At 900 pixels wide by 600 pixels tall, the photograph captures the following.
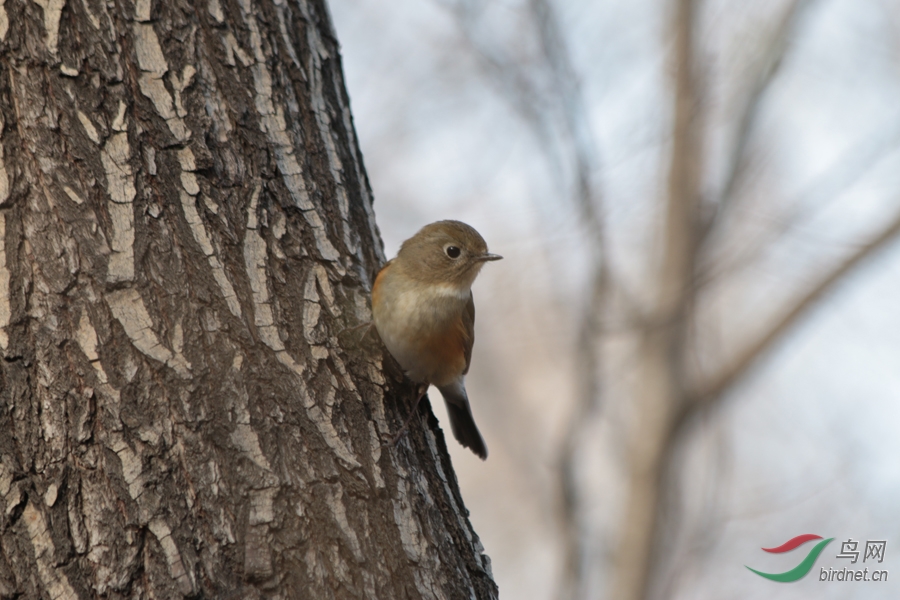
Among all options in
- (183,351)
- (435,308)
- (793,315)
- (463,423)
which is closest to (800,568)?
(793,315)

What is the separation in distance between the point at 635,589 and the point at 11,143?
4931mm

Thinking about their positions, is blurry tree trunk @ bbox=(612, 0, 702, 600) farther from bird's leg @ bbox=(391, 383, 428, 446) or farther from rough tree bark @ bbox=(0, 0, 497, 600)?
rough tree bark @ bbox=(0, 0, 497, 600)

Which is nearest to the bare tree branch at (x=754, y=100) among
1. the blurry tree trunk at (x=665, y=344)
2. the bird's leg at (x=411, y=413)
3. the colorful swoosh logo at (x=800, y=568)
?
the blurry tree trunk at (x=665, y=344)

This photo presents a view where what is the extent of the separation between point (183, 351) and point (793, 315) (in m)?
4.61

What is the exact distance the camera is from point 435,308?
3.41m

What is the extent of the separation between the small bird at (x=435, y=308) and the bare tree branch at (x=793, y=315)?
2284 mm

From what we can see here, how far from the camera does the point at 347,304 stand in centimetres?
264

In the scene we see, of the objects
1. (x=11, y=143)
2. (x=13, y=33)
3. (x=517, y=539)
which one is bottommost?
(x=11, y=143)

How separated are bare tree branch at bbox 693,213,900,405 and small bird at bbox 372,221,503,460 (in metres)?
2.28

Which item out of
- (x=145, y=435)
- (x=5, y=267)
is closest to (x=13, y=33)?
(x=5, y=267)

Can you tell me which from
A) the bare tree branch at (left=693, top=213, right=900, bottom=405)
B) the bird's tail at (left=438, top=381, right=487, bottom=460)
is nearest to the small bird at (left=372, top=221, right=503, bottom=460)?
the bird's tail at (left=438, top=381, right=487, bottom=460)

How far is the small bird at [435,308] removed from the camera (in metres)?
3.09

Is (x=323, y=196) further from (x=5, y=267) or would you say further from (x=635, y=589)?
(x=635, y=589)

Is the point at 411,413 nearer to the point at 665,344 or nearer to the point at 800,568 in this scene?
the point at 800,568
